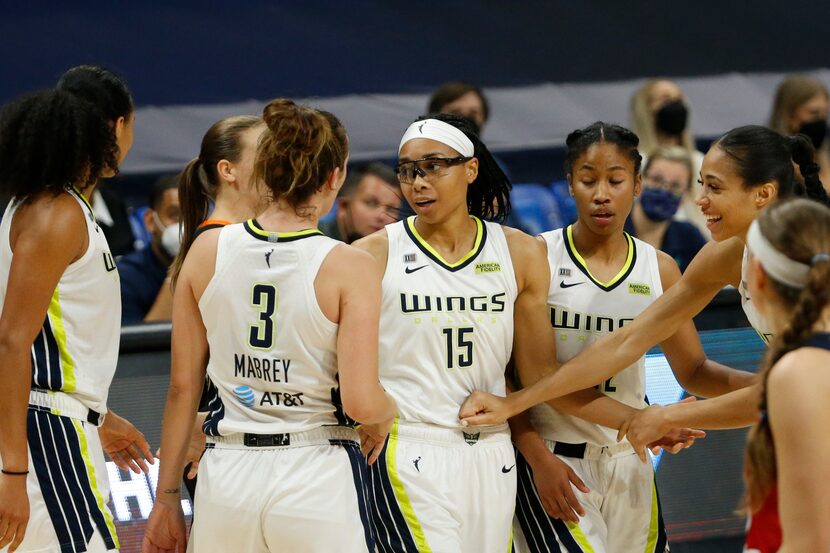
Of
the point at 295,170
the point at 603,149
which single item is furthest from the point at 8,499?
the point at 603,149

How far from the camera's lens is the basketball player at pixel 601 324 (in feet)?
14.6

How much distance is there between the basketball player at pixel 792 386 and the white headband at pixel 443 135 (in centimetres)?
169

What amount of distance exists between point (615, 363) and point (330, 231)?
2.48 metres

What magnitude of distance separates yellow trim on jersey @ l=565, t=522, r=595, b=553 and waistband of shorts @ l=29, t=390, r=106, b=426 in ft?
6.06

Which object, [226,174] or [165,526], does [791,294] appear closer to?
[165,526]

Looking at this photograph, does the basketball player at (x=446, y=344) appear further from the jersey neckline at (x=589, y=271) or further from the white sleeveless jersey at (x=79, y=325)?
the white sleeveless jersey at (x=79, y=325)

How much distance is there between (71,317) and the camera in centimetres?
351

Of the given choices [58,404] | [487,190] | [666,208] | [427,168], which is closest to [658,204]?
[666,208]

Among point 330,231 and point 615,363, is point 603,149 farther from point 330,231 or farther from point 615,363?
point 330,231

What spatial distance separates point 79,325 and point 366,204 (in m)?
2.84

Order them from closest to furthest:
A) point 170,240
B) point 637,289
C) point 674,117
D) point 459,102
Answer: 1. point 637,289
2. point 170,240
3. point 459,102
4. point 674,117

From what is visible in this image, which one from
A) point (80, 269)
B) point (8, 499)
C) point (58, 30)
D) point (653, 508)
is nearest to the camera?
point (8, 499)

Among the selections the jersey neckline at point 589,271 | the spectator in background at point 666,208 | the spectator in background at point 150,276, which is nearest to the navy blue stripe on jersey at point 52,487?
the jersey neckline at point 589,271

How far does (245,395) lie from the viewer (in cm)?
353
